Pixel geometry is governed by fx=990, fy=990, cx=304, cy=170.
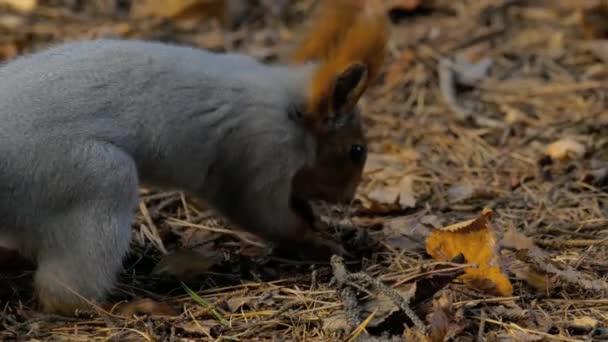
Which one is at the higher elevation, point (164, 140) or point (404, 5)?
point (164, 140)

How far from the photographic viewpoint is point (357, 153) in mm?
3578

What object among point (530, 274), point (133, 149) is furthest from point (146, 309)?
point (530, 274)

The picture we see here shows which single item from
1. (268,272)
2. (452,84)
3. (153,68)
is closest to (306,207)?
(268,272)

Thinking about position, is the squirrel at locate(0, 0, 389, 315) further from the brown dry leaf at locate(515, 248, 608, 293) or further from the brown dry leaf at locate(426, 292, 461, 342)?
the brown dry leaf at locate(426, 292, 461, 342)

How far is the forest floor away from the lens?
110 inches

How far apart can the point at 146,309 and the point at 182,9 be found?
3.44m

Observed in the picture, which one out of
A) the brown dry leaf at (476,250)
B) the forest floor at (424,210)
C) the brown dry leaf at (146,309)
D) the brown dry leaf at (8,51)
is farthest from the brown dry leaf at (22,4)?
the brown dry leaf at (476,250)

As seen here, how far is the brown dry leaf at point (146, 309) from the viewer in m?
2.92

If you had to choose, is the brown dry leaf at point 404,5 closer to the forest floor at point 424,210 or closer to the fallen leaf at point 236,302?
the forest floor at point 424,210

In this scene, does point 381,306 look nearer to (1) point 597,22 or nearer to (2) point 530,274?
(2) point 530,274

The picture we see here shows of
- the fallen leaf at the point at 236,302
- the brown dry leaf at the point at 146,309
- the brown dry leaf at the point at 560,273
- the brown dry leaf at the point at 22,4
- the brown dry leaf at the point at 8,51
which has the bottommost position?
the brown dry leaf at the point at 560,273

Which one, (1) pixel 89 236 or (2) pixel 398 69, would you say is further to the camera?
(2) pixel 398 69

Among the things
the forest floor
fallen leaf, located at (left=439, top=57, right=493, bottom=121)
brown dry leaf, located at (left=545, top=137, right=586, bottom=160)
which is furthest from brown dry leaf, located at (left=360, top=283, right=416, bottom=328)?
fallen leaf, located at (left=439, top=57, right=493, bottom=121)

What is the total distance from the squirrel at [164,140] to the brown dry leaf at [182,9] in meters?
2.62
